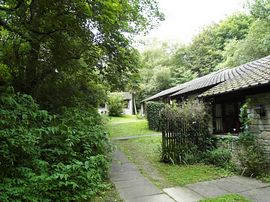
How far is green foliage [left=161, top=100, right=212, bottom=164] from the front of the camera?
811 cm

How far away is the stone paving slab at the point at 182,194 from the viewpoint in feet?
15.8

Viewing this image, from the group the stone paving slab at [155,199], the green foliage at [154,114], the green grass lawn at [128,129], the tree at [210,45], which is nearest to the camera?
the stone paving slab at [155,199]

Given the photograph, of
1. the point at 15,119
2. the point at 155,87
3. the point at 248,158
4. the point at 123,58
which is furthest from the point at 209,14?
the point at 15,119

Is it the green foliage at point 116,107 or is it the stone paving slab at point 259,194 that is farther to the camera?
the green foliage at point 116,107

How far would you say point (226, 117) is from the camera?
31.5 feet

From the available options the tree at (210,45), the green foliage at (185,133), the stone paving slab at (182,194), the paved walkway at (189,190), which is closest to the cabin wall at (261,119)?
the paved walkway at (189,190)

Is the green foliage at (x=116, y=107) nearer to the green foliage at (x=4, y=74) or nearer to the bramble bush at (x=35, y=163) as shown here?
the green foliage at (x=4, y=74)

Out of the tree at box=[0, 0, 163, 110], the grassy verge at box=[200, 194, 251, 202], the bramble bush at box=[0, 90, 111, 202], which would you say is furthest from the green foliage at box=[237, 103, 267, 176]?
the tree at box=[0, 0, 163, 110]

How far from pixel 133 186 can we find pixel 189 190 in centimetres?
132

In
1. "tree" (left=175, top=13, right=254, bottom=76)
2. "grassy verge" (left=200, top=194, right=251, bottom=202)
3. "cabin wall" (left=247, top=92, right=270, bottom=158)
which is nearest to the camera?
"grassy verge" (left=200, top=194, right=251, bottom=202)

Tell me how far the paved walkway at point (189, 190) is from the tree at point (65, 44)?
4189mm

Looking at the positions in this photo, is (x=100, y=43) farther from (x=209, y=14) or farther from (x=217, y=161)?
(x=209, y=14)

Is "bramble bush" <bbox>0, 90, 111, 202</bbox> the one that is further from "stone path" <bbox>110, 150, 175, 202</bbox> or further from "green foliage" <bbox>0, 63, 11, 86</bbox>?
"green foliage" <bbox>0, 63, 11, 86</bbox>

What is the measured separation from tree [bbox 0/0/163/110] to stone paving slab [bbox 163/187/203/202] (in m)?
4.41
